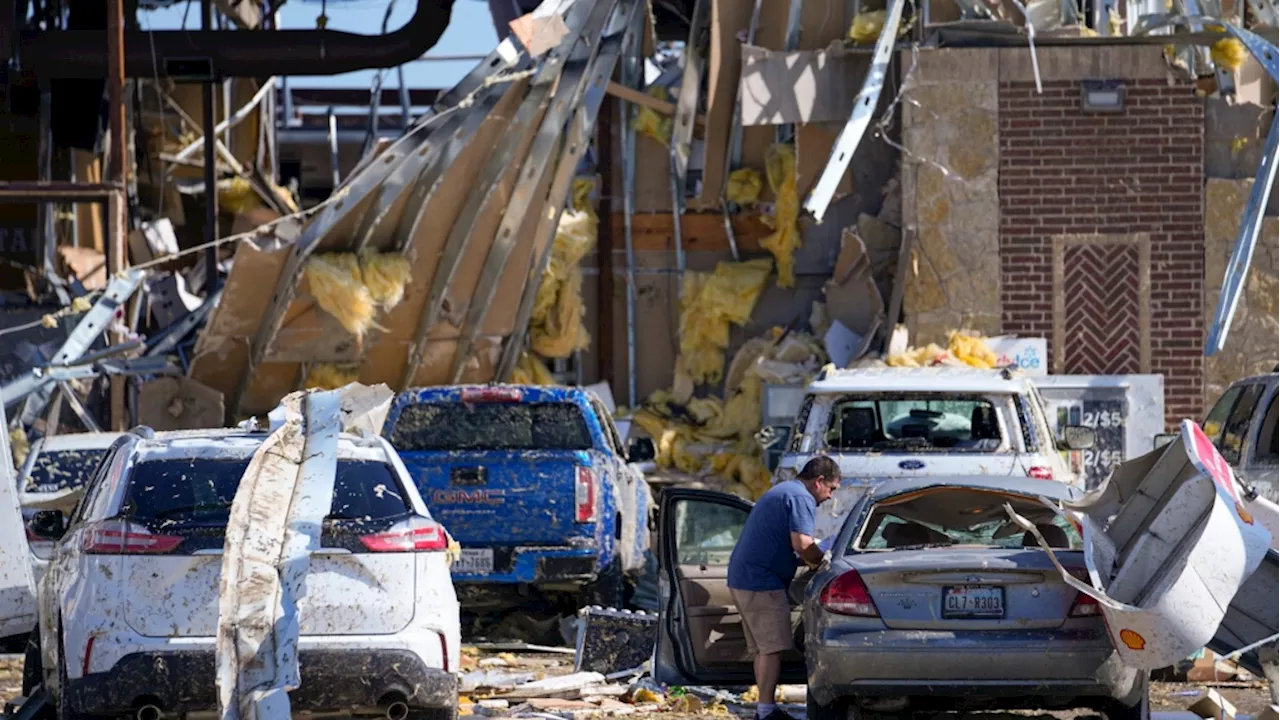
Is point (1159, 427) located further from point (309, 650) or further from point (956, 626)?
point (309, 650)

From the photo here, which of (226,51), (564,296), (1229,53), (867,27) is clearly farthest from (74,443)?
(1229,53)

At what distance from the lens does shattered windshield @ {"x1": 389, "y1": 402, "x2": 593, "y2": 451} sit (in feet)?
48.6

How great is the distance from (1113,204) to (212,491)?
44.0 ft

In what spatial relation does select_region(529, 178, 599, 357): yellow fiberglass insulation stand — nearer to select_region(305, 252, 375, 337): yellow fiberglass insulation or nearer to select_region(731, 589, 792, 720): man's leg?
select_region(305, 252, 375, 337): yellow fiberglass insulation

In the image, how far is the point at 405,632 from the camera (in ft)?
29.2

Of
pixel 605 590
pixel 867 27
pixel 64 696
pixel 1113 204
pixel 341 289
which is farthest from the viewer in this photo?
pixel 867 27

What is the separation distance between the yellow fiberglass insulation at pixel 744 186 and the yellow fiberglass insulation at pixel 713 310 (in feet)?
2.37

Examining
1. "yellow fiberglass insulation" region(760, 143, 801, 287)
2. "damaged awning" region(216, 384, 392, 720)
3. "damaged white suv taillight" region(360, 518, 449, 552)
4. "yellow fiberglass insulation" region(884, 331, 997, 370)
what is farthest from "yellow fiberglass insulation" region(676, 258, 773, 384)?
"damaged awning" region(216, 384, 392, 720)

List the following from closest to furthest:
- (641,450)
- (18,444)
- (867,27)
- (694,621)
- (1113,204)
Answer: (694,621), (641,450), (18,444), (1113,204), (867,27)

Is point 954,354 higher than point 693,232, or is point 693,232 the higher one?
point 693,232

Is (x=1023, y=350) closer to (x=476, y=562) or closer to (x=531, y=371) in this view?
(x=531, y=371)

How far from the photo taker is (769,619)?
10570 mm

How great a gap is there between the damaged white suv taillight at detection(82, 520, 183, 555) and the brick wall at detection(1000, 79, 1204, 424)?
13.1 m

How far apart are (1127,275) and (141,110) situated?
1471 cm
